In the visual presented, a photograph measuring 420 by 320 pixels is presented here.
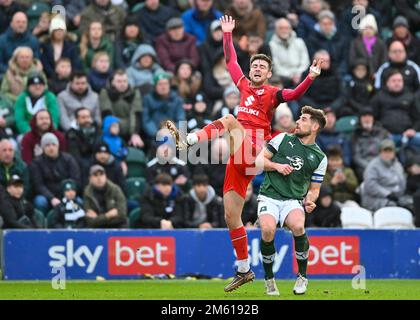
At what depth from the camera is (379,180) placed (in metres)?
24.2

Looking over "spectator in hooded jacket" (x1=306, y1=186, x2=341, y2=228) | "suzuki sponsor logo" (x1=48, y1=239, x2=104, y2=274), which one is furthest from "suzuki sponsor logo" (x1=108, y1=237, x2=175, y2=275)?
"spectator in hooded jacket" (x1=306, y1=186, x2=341, y2=228)

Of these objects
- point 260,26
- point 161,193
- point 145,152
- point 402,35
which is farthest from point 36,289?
point 402,35

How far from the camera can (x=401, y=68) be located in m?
26.1

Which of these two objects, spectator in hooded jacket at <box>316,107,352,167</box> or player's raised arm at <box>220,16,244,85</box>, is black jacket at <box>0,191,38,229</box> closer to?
spectator in hooded jacket at <box>316,107,352,167</box>

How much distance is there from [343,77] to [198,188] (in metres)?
5.00

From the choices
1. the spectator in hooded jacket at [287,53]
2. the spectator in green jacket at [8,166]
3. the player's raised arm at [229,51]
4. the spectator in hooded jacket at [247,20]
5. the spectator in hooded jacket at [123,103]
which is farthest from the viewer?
the spectator in hooded jacket at [247,20]

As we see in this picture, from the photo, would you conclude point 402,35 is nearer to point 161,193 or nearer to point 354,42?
point 354,42

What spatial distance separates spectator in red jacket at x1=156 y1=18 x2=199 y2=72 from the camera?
2631cm

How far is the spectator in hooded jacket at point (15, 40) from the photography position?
25547 millimetres

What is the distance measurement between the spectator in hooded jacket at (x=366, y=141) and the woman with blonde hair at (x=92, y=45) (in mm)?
5312

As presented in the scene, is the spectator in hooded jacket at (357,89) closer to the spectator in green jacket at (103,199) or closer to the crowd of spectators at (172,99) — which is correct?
the crowd of spectators at (172,99)

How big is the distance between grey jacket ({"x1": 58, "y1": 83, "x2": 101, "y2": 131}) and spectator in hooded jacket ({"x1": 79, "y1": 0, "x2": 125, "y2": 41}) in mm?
2033

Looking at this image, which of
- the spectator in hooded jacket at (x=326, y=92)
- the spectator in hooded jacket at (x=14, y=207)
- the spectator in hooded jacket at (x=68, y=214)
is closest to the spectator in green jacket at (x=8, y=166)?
the spectator in hooded jacket at (x=14, y=207)

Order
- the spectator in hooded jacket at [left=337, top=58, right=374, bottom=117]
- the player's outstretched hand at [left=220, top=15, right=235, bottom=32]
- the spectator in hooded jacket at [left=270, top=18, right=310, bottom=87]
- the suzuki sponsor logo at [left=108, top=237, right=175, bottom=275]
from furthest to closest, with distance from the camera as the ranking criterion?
the spectator in hooded jacket at [left=270, top=18, right=310, bottom=87] < the spectator in hooded jacket at [left=337, top=58, right=374, bottom=117] < the suzuki sponsor logo at [left=108, top=237, right=175, bottom=275] < the player's outstretched hand at [left=220, top=15, right=235, bottom=32]
